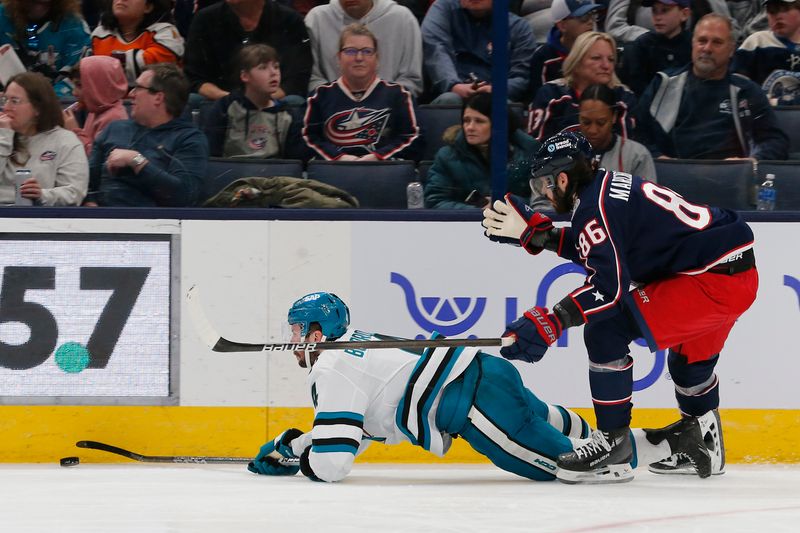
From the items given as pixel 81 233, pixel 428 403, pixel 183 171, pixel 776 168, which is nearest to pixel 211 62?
pixel 183 171

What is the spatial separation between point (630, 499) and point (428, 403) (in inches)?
28.9

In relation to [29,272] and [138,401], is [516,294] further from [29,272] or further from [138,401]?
[29,272]

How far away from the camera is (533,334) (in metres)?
4.03

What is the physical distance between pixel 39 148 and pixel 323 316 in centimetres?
155

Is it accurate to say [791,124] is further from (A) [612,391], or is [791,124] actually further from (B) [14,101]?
(B) [14,101]

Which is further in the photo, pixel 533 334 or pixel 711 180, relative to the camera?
pixel 711 180

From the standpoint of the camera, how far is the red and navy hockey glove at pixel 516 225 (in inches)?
176

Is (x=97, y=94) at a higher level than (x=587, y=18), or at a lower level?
lower

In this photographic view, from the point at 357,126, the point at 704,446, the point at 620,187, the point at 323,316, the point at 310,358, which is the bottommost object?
the point at 704,446

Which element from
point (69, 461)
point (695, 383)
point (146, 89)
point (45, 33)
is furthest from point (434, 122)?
point (69, 461)

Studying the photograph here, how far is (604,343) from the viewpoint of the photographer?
425 cm

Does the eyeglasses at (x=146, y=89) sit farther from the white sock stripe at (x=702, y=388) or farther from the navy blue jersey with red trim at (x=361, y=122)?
the white sock stripe at (x=702, y=388)

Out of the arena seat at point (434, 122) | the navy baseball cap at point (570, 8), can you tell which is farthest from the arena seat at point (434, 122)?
the navy baseball cap at point (570, 8)

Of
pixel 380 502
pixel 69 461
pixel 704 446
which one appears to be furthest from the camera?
pixel 69 461
